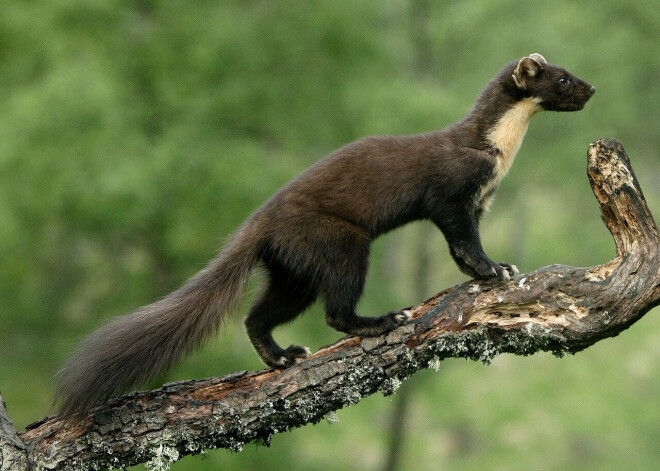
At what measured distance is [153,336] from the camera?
16.3 ft

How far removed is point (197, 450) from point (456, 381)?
42.0ft

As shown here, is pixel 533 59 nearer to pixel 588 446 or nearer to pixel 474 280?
pixel 474 280

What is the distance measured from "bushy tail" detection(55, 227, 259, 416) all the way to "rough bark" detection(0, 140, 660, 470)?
0.20 m

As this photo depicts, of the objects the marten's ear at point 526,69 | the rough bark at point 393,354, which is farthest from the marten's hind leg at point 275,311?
the marten's ear at point 526,69

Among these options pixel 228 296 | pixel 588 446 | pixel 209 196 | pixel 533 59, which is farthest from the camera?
pixel 588 446

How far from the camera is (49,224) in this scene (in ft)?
41.1

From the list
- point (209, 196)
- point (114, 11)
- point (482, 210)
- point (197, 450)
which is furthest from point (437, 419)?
point (197, 450)

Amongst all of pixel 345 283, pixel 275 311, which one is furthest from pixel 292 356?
pixel 345 283

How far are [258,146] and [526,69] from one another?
7058mm

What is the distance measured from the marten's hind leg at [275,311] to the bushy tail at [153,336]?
593 mm

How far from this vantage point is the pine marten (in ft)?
17.1

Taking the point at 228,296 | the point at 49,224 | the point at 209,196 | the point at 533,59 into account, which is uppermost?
the point at 49,224

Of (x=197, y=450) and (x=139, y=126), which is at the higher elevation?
(x=139, y=126)

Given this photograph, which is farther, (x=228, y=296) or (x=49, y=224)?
(x=49, y=224)
